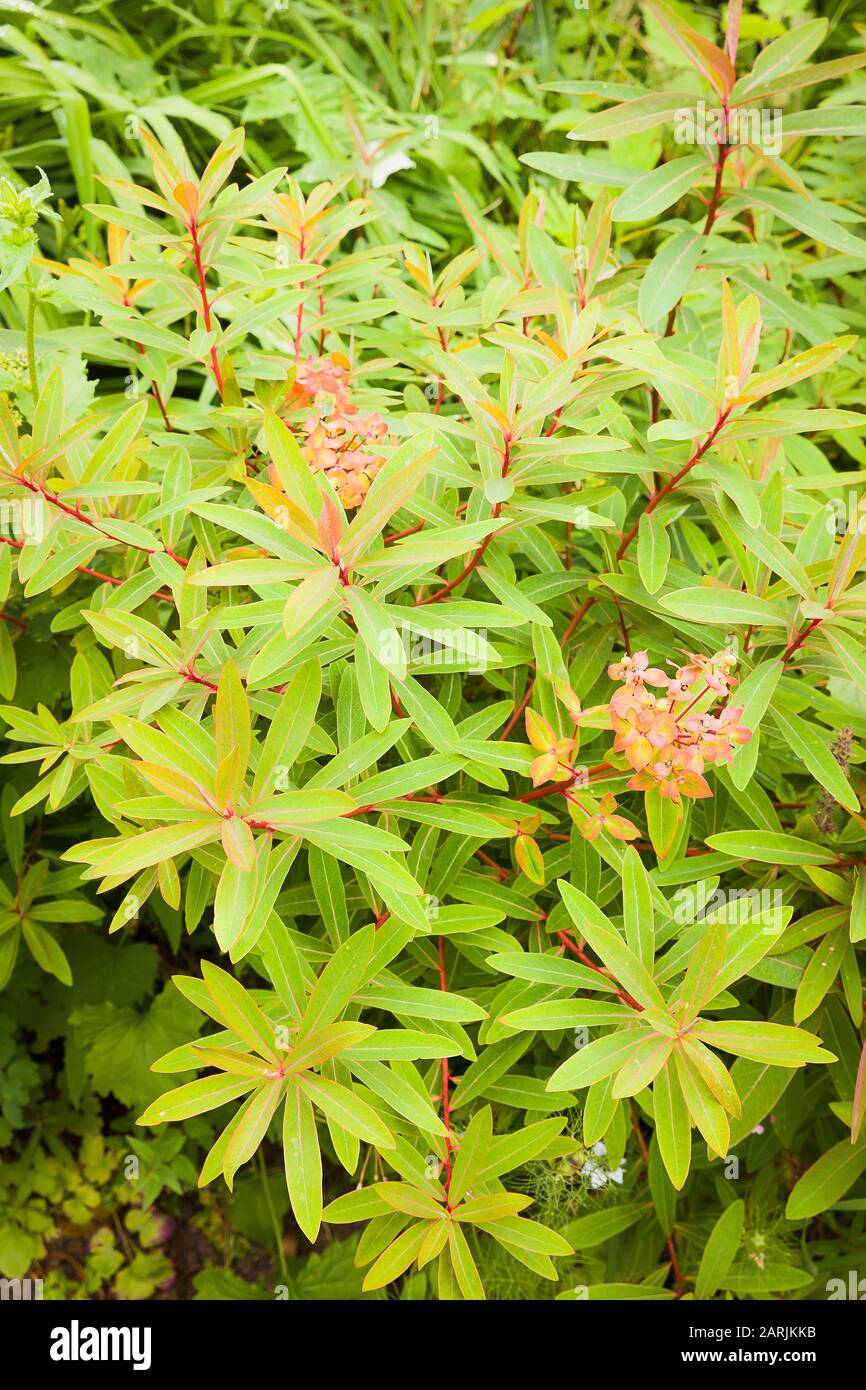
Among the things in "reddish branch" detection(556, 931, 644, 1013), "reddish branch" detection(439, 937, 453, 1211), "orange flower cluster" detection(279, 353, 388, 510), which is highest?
"orange flower cluster" detection(279, 353, 388, 510)

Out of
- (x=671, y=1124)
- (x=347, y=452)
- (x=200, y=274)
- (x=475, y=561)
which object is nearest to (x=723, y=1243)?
(x=671, y=1124)

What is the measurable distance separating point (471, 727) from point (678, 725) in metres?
0.27

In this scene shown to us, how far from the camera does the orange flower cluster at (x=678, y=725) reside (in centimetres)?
92

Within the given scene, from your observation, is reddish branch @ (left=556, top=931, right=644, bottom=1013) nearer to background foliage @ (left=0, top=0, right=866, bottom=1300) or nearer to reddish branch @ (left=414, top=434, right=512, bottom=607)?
background foliage @ (left=0, top=0, right=866, bottom=1300)

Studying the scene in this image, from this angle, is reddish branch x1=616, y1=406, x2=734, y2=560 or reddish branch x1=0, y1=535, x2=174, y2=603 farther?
reddish branch x1=0, y1=535, x2=174, y2=603

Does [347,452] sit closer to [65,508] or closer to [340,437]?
[340,437]

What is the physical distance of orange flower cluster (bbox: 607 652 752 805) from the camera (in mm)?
923

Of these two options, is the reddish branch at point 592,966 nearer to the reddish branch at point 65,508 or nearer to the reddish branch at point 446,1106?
the reddish branch at point 446,1106

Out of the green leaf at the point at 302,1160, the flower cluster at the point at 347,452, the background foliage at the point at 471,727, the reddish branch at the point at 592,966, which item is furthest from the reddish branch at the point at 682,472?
the green leaf at the point at 302,1160

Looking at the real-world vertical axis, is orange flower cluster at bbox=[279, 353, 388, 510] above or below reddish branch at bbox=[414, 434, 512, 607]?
above

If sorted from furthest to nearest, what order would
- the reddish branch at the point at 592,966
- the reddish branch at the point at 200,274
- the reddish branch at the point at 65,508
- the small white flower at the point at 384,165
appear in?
1. the small white flower at the point at 384,165
2. the reddish branch at the point at 200,274
3. the reddish branch at the point at 65,508
4. the reddish branch at the point at 592,966

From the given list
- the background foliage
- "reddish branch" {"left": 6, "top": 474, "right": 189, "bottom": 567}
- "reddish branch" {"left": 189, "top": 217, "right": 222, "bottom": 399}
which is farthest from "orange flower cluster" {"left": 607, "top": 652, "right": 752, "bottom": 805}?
"reddish branch" {"left": 189, "top": 217, "right": 222, "bottom": 399}

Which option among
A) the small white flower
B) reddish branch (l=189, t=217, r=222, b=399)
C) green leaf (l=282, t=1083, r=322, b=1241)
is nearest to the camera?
green leaf (l=282, t=1083, r=322, b=1241)
